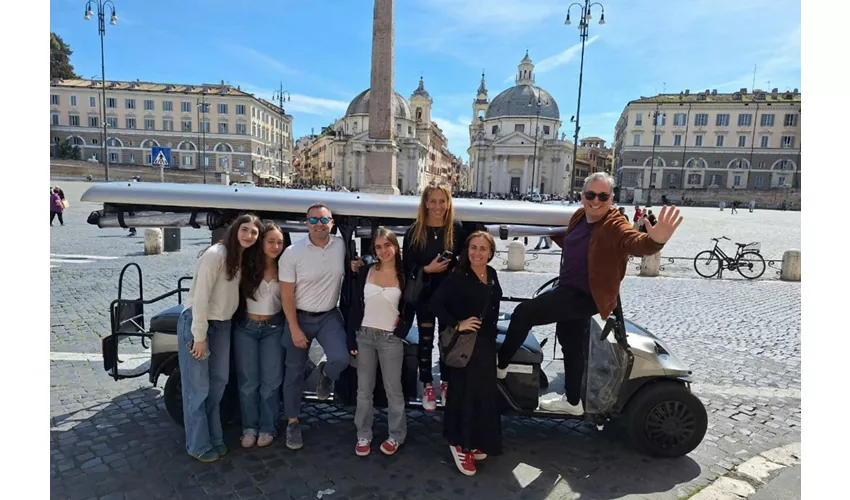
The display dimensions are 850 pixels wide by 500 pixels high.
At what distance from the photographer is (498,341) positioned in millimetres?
4137

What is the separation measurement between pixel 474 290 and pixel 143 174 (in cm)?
6834

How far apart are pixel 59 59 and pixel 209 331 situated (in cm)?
9329

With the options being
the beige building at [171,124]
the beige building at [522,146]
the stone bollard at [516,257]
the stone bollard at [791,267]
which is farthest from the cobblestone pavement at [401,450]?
the beige building at [522,146]

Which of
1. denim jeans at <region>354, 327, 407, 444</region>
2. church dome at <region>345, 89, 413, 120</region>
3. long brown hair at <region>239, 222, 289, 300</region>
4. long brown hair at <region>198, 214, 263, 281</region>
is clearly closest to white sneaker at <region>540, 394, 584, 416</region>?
denim jeans at <region>354, 327, 407, 444</region>

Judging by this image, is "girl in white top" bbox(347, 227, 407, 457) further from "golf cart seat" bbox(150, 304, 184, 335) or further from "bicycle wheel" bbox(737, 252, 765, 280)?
"bicycle wheel" bbox(737, 252, 765, 280)

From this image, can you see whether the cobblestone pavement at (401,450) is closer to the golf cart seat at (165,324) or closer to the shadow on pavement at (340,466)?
the shadow on pavement at (340,466)

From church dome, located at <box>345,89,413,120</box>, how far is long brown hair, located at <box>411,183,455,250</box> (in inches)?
3485

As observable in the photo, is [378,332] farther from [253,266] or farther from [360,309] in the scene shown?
[253,266]

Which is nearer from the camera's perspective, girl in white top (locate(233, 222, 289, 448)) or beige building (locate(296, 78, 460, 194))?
girl in white top (locate(233, 222, 289, 448))

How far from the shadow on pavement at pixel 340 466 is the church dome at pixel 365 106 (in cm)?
8854

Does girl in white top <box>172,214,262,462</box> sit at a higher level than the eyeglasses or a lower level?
lower

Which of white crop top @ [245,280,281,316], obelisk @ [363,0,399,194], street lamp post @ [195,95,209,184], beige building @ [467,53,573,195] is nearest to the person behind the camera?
white crop top @ [245,280,281,316]

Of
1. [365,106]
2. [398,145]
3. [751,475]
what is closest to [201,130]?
[365,106]

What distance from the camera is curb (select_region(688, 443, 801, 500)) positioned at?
3.49 m
